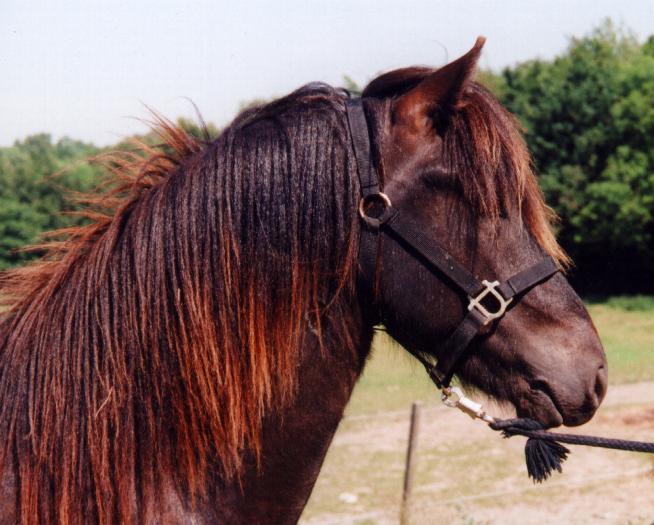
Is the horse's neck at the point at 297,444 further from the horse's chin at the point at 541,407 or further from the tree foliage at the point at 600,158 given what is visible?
the tree foliage at the point at 600,158

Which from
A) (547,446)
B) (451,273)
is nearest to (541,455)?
(547,446)

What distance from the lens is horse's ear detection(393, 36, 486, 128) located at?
1846 millimetres

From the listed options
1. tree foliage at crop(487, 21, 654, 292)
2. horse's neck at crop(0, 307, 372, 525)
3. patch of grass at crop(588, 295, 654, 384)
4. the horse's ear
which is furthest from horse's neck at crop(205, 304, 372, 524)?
tree foliage at crop(487, 21, 654, 292)

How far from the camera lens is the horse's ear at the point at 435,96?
1.85 m

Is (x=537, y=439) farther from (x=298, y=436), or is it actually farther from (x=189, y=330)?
(x=189, y=330)

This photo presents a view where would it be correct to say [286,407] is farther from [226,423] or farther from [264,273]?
[264,273]

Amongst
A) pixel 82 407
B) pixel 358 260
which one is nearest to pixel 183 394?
pixel 82 407

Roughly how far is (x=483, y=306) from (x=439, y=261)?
18 centimetres

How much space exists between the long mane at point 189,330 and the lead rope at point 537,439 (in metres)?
0.44

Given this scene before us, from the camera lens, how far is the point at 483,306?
73.1 inches

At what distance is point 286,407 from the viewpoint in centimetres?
190

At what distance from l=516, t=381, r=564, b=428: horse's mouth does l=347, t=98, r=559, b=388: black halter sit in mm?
242

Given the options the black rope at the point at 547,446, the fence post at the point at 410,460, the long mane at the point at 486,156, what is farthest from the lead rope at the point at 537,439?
the fence post at the point at 410,460

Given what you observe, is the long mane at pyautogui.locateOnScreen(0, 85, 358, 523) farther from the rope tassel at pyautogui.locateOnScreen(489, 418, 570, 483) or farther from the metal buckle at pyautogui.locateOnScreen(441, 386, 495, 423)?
the rope tassel at pyautogui.locateOnScreen(489, 418, 570, 483)
